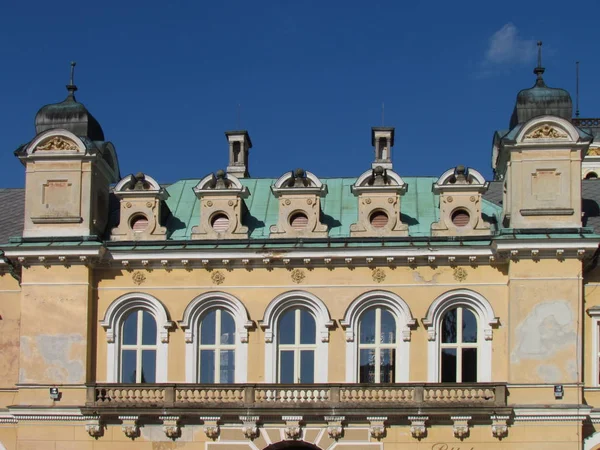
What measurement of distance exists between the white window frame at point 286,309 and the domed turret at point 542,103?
8.45 metres

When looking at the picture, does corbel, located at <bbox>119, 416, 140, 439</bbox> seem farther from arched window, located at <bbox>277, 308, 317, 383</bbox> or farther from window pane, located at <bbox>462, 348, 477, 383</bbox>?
window pane, located at <bbox>462, 348, 477, 383</bbox>

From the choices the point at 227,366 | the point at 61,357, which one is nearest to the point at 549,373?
the point at 227,366

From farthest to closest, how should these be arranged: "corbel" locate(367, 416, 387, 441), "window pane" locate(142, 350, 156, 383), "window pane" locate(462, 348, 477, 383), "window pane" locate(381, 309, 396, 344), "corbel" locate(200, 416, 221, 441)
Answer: "window pane" locate(142, 350, 156, 383)
"window pane" locate(381, 309, 396, 344)
"window pane" locate(462, 348, 477, 383)
"corbel" locate(200, 416, 221, 441)
"corbel" locate(367, 416, 387, 441)

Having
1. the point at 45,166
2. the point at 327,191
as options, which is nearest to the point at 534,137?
the point at 327,191

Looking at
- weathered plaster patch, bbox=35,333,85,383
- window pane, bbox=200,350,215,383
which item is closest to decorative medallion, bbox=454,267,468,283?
window pane, bbox=200,350,215,383

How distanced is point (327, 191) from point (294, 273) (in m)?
3.39

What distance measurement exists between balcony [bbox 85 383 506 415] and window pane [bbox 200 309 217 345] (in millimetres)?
1859

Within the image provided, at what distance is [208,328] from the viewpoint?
36.2 meters

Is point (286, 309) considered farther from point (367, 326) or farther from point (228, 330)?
point (367, 326)

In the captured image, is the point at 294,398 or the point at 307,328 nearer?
the point at 294,398

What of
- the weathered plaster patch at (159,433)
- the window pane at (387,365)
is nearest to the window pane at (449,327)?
the window pane at (387,365)

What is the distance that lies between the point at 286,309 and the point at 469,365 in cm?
565

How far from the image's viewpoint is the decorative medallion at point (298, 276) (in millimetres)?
35844

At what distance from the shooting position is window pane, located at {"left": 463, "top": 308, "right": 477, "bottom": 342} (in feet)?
116
